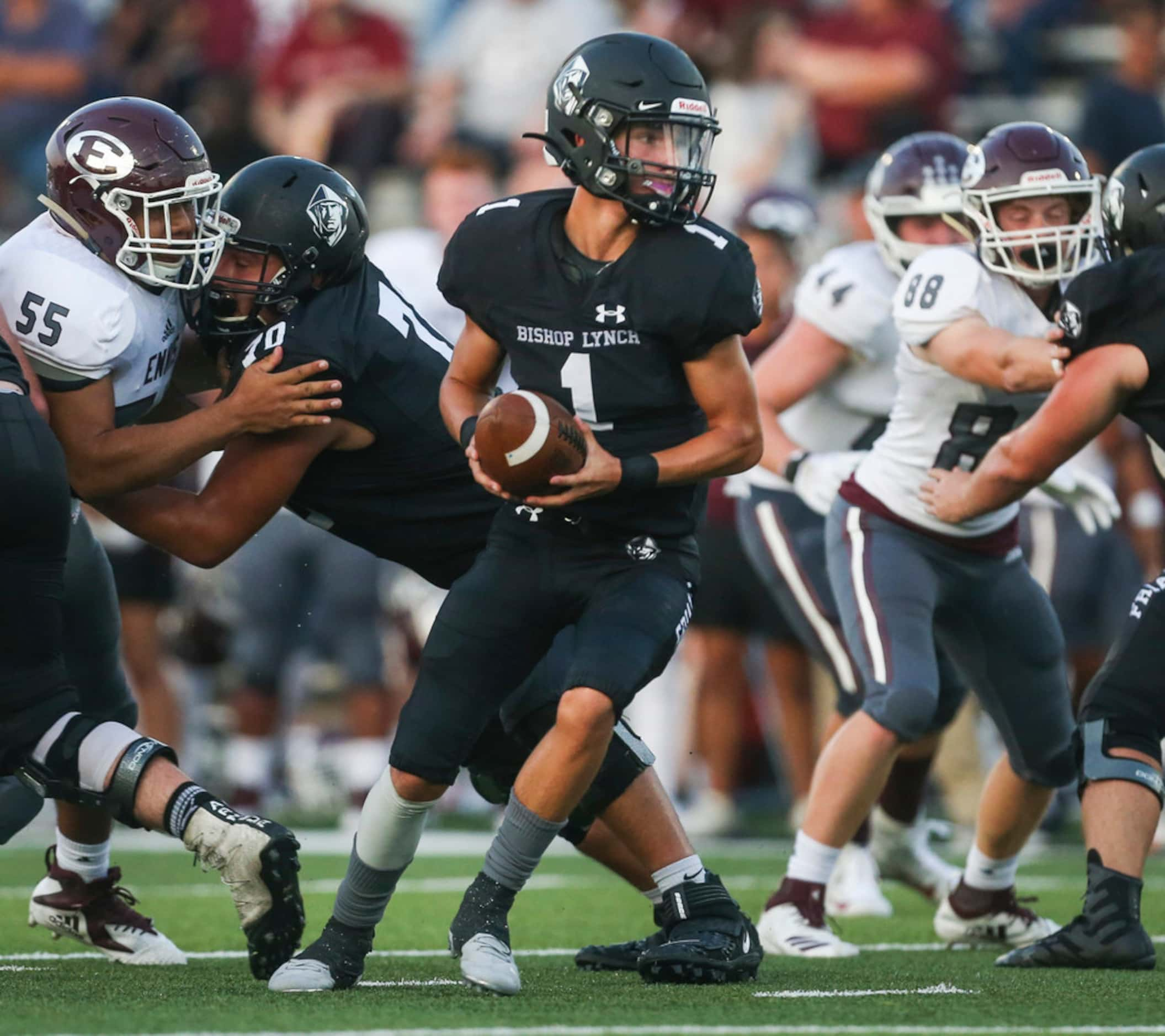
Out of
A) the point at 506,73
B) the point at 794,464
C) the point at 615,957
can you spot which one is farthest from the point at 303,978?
the point at 506,73

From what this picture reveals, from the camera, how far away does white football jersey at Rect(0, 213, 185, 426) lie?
13.0ft

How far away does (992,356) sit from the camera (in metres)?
4.56

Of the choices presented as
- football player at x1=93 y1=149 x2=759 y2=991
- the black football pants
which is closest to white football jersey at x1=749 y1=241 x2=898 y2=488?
football player at x1=93 y1=149 x2=759 y2=991

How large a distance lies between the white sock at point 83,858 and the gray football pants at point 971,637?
1742mm

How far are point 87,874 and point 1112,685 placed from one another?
224 cm

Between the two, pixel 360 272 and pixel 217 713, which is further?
pixel 217 713

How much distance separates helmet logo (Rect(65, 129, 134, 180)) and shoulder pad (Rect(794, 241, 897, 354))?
214 cm

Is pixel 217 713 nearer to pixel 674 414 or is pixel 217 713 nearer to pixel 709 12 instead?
pixel 709 12

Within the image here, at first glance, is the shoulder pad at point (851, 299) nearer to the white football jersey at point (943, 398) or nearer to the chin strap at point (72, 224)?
the white football jersey at point (943, 398)

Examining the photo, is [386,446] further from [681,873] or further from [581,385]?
[681,873]

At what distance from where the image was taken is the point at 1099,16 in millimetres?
10547

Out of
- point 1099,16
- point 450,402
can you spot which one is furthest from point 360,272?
point 1099,16

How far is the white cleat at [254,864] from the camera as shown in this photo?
375cm

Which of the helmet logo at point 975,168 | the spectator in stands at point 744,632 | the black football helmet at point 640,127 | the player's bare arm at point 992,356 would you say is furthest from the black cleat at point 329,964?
the spectator in stands at point 744,632
